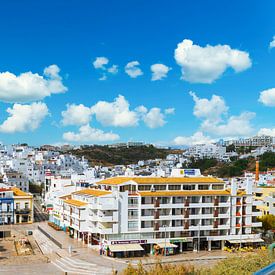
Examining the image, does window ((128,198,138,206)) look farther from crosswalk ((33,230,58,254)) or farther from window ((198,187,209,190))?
Answer: crosswalk ((33,230,58,254))

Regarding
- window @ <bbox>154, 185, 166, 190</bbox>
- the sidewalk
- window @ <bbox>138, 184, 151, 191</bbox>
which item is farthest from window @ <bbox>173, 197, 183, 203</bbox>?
the sidewalk

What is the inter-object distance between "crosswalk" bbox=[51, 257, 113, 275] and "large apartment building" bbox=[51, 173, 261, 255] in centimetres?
264

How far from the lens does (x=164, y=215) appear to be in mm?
37844

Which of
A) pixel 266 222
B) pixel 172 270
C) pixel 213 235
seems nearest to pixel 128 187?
pixel 213 235

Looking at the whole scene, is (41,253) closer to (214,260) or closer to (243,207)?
(214,260)

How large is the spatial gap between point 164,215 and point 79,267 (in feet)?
29.8

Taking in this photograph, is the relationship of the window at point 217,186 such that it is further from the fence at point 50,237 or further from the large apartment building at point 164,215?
the fence at point 50,237

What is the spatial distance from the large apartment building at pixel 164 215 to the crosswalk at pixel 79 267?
2.64 meters

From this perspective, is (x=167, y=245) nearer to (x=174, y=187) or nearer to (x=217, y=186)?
(x=174, y=187)

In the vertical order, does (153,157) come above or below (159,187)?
above

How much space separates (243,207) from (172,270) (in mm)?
25776

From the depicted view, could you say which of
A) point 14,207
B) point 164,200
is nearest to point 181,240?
point 164,200

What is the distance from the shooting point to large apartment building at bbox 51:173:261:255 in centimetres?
3666

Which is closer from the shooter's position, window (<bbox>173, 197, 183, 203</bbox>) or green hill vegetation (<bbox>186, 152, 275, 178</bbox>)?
window (<bbox>173, 197, 183, 203</bbox>)
